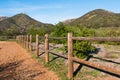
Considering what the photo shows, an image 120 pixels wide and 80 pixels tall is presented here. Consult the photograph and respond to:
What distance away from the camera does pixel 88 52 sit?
474 inches

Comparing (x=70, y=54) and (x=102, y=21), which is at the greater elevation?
(x=102, y=21)

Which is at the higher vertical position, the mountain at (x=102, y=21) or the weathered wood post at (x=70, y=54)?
the mountain at (x=102, y=21)

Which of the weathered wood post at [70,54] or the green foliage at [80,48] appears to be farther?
the green foliage at [80,48]

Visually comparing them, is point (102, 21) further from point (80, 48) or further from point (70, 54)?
point (70, 54)

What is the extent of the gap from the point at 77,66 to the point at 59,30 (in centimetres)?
816

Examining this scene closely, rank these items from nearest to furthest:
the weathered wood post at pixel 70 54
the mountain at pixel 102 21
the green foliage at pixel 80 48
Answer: the weathered wood post at pixel 70 54 < the green foliage at pixel 80 48 < the mountain at pixel 102 21

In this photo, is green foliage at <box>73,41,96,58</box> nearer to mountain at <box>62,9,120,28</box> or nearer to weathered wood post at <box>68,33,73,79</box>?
weathered wood post at <box>68,33,73,79</box>

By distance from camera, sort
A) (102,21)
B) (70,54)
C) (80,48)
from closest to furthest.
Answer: (70,54)
(80,48)
(102,21)

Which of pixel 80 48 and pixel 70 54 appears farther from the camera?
pixel 80 48

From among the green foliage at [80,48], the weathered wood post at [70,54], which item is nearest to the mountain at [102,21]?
the green foliage at [80,48]

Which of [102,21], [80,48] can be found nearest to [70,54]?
[80,48]

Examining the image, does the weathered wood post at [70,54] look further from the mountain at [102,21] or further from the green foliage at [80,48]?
the mountain at [102,21]

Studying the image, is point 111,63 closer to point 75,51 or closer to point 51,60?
point 75,51

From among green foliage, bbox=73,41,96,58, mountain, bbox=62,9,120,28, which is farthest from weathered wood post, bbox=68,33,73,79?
mountain, bbox=62,9,120,28
